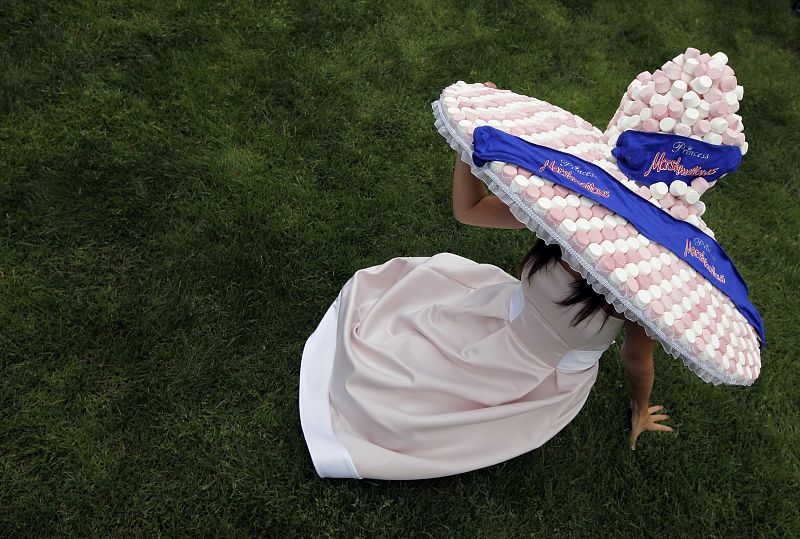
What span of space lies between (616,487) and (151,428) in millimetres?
2051

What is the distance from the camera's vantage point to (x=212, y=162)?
3.38m

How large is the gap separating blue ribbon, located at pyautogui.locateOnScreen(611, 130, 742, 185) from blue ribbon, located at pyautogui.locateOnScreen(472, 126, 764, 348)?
12cm

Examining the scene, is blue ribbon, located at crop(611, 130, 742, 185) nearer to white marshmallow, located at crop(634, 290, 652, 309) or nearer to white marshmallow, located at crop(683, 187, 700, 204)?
white marshmallow, located at crop(683, 187, 700, 204)

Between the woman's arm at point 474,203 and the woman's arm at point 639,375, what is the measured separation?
566mm

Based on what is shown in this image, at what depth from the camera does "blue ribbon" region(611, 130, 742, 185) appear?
64.1 inches

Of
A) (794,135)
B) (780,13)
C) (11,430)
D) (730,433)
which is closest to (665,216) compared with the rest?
(730,433)

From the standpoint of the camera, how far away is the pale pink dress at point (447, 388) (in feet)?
7.74

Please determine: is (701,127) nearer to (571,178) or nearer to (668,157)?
(668,157)

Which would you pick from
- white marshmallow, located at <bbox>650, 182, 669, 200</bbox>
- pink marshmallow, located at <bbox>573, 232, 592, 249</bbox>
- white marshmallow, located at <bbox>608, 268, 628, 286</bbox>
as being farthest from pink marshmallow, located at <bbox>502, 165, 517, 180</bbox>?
white marshmallow, located at <bbox>650, 182, 669, 200</bbox>

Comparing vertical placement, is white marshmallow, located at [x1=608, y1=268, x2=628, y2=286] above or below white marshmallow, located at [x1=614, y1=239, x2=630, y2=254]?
below

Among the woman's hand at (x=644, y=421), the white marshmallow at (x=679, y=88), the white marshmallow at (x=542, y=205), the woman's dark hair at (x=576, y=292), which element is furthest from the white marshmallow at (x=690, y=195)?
the woman's hand at (x=644, y=421)

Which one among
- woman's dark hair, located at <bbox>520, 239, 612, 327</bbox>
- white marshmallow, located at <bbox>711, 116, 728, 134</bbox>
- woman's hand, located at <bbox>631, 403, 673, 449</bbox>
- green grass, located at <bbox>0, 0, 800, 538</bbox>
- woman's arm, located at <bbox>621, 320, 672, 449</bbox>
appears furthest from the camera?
woman's hand, located at <bbox>631, 403, 673, 449</bbox>

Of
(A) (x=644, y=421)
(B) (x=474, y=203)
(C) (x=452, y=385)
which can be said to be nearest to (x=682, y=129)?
(B) (x=474, y=203)

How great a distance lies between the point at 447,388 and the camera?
7.88ft
